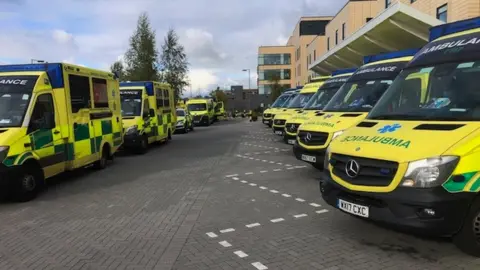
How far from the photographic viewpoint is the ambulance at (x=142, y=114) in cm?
1458

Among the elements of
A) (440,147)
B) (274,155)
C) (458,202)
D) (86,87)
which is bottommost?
(274,155)

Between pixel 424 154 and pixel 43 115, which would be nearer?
pixel 424 154

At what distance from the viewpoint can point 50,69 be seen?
9.02 m

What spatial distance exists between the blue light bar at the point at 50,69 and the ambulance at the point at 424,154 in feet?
20.3

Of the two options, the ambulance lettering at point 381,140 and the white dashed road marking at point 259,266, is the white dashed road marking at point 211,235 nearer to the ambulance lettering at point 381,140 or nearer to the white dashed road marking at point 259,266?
the white dashed road marking at point 259,266

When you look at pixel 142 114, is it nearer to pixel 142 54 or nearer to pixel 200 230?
pixel 200 230

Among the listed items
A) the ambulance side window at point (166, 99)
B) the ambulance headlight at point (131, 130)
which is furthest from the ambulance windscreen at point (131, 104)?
the ambulance side window at point (166, 99)

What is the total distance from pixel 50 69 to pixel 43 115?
1.12 m

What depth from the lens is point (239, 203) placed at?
7.26m

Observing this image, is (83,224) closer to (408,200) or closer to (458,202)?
(408,200)

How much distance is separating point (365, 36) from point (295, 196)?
48.1 ft

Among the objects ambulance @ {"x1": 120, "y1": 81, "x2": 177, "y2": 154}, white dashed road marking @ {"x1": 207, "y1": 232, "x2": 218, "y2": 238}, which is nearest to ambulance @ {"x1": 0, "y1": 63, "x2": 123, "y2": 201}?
ambulance @ {"x1": 120, "y1": 81, "x2": 177, "y2": 154}

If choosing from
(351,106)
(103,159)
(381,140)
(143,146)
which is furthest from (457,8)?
(381,140)

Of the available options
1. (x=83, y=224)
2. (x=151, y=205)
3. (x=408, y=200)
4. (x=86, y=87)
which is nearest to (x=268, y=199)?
(x=151, y=205)
